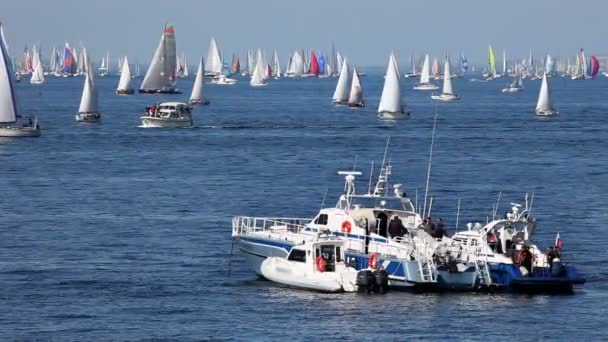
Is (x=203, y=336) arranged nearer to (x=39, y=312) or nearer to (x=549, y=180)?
(x=39, y=312)

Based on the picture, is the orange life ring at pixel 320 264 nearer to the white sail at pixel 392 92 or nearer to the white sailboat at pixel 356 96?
the white sail at pixel 392 92

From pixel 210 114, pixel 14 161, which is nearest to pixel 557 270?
pixel 14 161

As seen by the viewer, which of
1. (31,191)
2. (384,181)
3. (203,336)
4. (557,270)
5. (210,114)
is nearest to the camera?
(203,336)

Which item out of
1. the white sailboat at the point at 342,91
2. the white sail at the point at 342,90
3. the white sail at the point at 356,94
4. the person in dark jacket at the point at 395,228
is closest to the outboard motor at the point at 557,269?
the person in dark jacket at the point at 395,228

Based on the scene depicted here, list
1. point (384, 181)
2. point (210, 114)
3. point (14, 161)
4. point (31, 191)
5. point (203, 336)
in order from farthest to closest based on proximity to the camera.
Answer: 1. point (210, 114)
2. point (14, 161)
3. point (31, 191)
4. point (384, 181)
5. point (203, 336)

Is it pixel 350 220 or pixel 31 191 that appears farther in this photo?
pixel 31 191

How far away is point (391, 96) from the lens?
512ft

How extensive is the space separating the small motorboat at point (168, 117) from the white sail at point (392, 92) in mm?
23257

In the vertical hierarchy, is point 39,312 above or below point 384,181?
below

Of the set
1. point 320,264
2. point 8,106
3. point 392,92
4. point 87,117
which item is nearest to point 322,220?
point 320,264

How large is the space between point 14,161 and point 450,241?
2263 inches

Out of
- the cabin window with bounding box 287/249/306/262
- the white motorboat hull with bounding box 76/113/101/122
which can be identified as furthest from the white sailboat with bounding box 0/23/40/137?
the cabin window with bounding box 287/249/306/262

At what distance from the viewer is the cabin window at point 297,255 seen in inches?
2119

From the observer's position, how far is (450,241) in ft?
178
